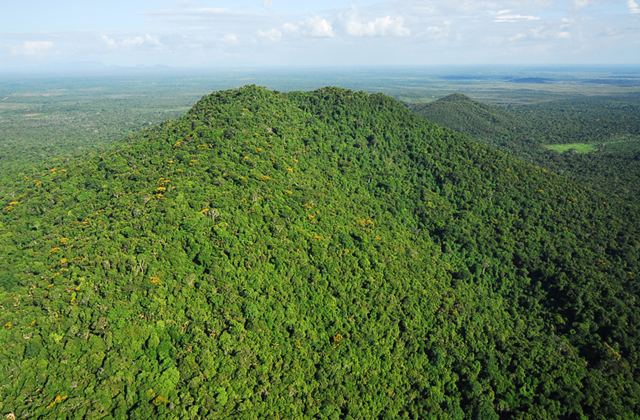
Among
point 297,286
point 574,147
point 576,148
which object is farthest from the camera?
point 574,147

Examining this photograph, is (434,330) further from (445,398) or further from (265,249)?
(265,249)

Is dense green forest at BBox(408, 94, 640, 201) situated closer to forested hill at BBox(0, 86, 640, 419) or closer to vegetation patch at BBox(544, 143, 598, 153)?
vegetation patch at BBox(544, 143, 598, 153)

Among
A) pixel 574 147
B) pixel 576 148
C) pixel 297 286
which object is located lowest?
pixel 297 286

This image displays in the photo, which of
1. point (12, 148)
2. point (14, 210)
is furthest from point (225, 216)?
point (12, 148)

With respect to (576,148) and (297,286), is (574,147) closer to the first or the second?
(576,148)

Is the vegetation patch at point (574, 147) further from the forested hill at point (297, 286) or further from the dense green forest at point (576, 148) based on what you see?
the forested hill at point (297, 286)

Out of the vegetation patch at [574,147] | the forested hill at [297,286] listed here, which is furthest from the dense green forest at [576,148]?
the forested hill at [297,286]

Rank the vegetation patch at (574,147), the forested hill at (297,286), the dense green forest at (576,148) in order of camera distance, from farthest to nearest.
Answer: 1. the vegetation patch at (574,147)
2. the dense green forest at (576,148)
3. the forested hill at (297,286)

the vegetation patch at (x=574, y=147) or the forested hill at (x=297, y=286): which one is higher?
the vegetation patch at (x=574, y=147)

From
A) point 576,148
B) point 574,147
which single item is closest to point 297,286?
point 576,148
